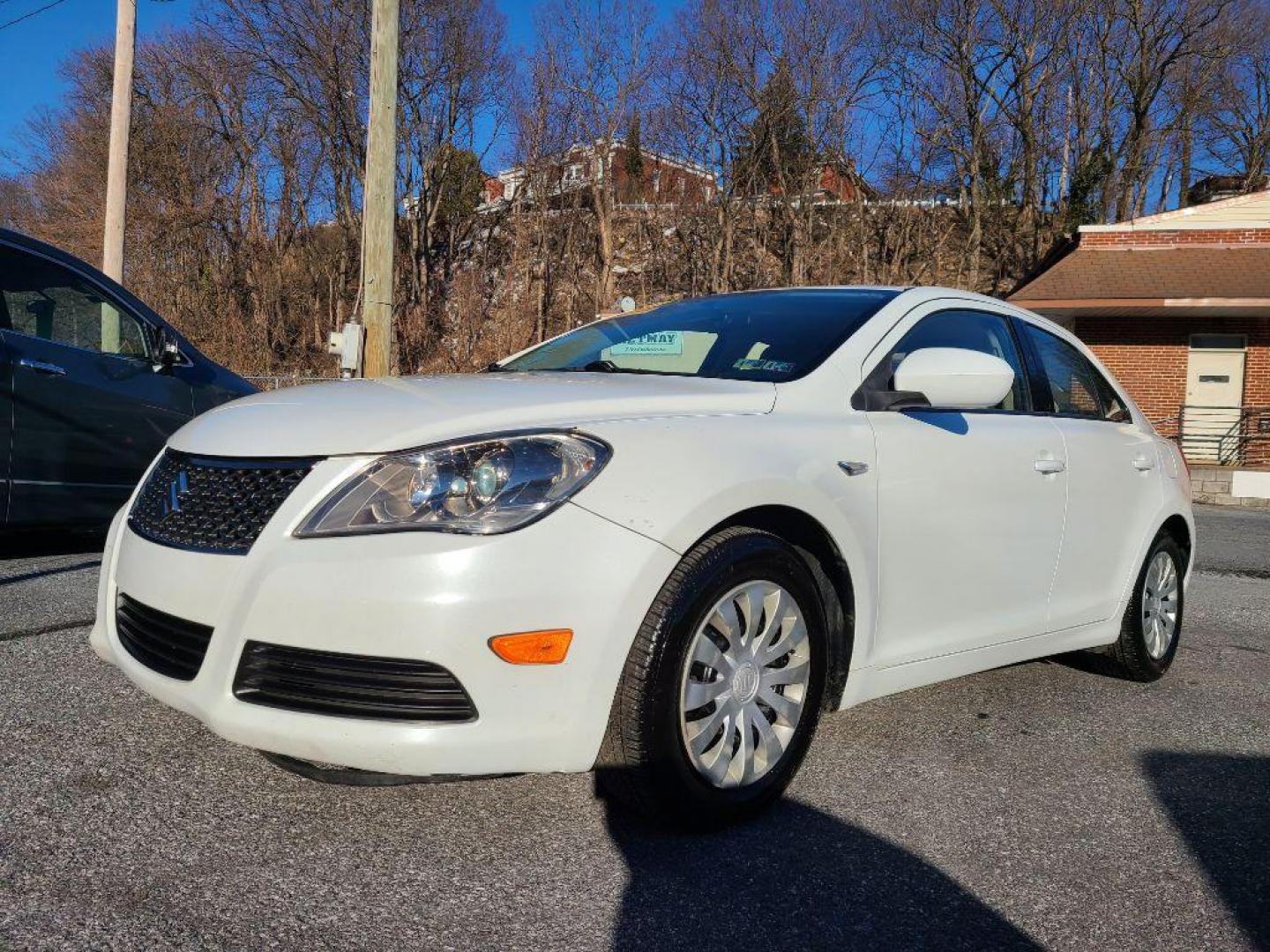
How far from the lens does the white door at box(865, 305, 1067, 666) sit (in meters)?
3.25

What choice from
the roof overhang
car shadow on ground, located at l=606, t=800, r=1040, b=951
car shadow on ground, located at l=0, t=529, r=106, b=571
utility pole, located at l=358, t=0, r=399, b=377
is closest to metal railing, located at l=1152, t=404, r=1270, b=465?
the roof overhang

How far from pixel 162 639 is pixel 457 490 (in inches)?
33.7

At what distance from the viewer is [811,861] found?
2.64 m

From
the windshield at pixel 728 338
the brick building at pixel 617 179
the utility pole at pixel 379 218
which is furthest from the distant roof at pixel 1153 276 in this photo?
the windshield at pixel 728 338

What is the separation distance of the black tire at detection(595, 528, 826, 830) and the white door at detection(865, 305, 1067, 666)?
23.2 inches

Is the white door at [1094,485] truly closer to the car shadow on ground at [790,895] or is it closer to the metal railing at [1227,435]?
the car shadow on ground at [790,895]

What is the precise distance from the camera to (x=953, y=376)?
128 inches

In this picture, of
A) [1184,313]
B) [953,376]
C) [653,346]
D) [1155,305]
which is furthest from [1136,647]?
[1184,313]

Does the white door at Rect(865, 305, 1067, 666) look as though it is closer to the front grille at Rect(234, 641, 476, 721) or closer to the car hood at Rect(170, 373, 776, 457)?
the car hood at Rect(170, 373, 776, 457)

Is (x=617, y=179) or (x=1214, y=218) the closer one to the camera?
(x=1214, y=218)

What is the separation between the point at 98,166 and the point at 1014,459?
2870 centimetres

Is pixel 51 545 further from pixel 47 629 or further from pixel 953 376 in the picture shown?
pixel 953 376

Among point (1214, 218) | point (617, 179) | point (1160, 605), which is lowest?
point (1160, 605)

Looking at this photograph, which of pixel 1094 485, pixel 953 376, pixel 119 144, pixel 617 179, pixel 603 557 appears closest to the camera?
pixel 603 557
